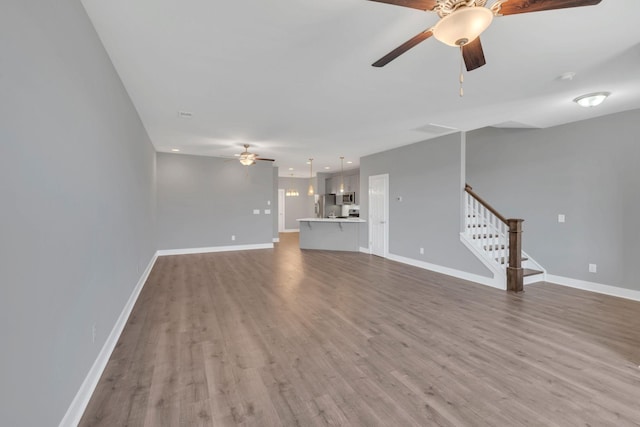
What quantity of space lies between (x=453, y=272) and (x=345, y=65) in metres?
4.22

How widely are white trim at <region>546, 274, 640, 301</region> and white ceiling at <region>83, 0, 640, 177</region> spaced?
2.59m

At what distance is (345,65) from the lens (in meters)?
2.71

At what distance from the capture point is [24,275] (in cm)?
121

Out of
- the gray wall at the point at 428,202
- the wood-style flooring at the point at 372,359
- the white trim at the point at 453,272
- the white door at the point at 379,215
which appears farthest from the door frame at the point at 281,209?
the wood-style flooring at the point at 372,359

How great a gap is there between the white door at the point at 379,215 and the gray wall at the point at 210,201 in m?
3.04

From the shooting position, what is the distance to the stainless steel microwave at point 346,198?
34.1ft

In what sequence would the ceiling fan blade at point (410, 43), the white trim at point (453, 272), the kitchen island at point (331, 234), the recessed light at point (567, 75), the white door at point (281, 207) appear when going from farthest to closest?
the white door at point (281, 207)
the kitchen island at point (331, 234)
the white trim at point (453, 272)
the recessed light at point (567, 75)
the ceiling fan blade at point (410, 43)

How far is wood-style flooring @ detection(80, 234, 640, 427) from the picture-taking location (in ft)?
5.88

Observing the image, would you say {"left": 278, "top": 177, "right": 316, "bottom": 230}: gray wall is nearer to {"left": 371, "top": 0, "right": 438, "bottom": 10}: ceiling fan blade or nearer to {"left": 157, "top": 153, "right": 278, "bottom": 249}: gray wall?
{"left": 157, "top": 153, "right": 278, "bottom": 249}: gray wall

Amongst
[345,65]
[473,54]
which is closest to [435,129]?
[345,65]

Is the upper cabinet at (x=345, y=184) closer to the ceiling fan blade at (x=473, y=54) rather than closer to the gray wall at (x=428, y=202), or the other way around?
the gray wall at (x=428, y=202)

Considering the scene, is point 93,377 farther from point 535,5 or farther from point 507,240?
point 507,240

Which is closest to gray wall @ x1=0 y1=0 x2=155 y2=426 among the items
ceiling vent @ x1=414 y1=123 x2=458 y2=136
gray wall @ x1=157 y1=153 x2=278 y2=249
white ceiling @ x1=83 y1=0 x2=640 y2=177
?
white ceiling @ x1=83 y1=0 x2=640 y2=177

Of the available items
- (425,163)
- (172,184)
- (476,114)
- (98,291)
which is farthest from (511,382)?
(172,184)
